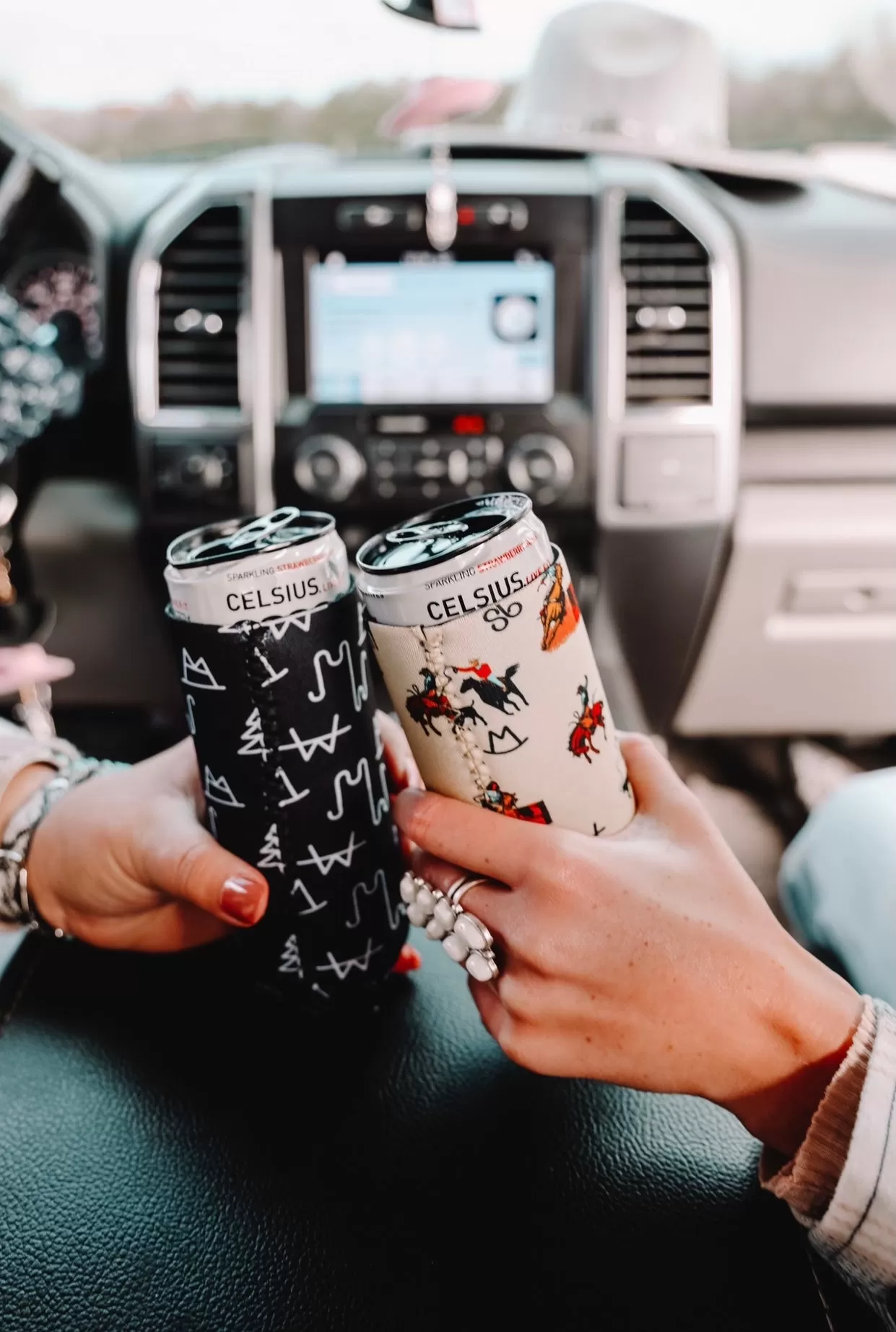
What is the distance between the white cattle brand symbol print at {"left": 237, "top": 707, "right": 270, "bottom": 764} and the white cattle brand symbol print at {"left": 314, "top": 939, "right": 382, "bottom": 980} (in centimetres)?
13

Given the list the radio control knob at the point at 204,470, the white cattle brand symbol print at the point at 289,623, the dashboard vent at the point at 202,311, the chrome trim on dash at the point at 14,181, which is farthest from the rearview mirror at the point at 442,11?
the white cattle brand symbol print at the point at 289,623

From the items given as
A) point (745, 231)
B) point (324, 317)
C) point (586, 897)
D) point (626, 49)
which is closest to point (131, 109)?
point (324, 317)

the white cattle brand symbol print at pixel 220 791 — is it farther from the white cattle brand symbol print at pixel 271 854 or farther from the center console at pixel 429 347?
the center console at pixel 429 347

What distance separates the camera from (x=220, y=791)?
0.55m

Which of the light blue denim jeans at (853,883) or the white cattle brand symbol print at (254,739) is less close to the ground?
the white cattle brand symbol print at (254,739)

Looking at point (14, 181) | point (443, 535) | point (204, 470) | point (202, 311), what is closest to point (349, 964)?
point (443, 535)

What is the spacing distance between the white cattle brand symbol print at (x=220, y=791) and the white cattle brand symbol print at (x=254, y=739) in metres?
0.03

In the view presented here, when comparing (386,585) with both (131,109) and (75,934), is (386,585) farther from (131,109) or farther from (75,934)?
(131,109)

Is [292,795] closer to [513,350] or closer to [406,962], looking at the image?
[406,962]

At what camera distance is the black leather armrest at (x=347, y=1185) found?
19.2 inches

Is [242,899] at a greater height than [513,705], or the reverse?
[513,705]

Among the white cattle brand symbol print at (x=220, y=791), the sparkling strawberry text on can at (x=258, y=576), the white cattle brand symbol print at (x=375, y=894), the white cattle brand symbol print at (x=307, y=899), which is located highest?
the sparkling strawberry text on can at (x=258, y=576)

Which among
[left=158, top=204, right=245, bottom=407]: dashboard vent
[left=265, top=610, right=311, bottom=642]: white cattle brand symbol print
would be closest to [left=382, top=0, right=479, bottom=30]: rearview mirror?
[left=158, top=204, right=245, bottom=407]: dashboard vent

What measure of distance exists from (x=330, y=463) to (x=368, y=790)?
108 cm
